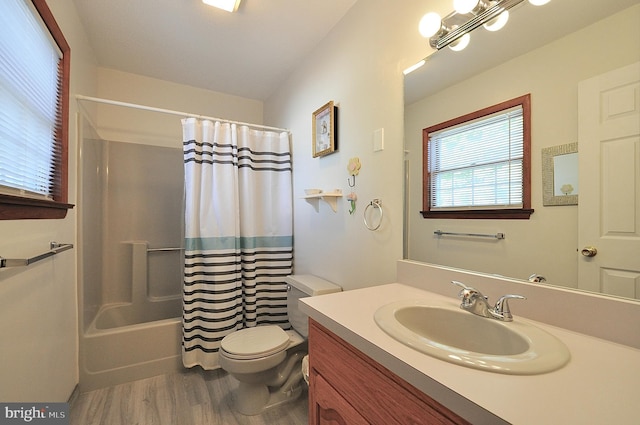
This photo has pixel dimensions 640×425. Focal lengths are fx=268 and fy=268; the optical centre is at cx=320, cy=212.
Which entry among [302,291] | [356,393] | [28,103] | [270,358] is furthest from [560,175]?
[28,103]

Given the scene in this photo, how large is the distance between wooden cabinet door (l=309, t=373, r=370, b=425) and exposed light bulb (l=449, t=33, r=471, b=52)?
1.35m

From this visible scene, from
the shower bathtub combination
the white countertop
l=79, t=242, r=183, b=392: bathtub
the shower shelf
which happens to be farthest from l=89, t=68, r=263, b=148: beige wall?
the white countertop

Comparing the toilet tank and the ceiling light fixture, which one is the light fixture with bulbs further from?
the toilet tank

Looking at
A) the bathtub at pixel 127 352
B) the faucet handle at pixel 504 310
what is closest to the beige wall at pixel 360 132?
the faucet handle at pixel 504 310

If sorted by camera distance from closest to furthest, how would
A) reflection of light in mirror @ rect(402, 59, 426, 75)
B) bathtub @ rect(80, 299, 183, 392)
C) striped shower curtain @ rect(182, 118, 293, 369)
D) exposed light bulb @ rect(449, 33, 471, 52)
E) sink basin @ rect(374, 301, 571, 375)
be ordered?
sink basin @ rect(374, 301, 571, 375) → exposed light bulb @ rect(449, 33, 471, 52) → reflection of light in mirror @ rect(402, 59, 426, 75) → bathtub @ rect(80, 299, 183, 392) → striped shower curtain @ rect(182, 118, 293, 369)

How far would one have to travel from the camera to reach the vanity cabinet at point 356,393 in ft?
1.87

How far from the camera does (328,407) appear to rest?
0.86m

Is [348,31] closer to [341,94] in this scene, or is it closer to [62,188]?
[341,94]

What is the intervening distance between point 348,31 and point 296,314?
1.83m

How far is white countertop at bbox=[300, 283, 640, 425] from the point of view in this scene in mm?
422

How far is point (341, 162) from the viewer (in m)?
1.68

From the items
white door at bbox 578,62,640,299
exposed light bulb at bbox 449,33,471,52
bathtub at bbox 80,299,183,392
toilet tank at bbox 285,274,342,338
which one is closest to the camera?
white door at bbox 578,62,640,299

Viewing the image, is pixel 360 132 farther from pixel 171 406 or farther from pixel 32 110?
pixel 171 406

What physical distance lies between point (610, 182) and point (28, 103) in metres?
2.09
